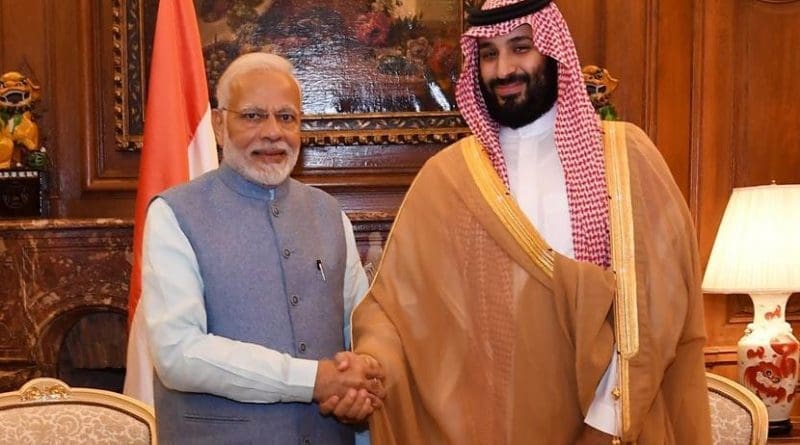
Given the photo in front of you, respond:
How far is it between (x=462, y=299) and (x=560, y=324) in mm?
246

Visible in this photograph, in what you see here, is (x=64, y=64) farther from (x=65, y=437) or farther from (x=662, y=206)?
(x=662, y=206)

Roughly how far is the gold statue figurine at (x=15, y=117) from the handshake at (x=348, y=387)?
8.73 ft

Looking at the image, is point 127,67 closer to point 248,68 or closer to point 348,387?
point 248,68

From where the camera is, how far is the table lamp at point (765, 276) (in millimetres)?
3811

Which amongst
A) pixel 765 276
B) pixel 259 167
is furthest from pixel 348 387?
pixel 765 276

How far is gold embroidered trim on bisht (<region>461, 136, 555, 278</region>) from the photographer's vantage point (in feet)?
7.40

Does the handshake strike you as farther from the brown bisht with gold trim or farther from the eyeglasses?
the eyeglasses

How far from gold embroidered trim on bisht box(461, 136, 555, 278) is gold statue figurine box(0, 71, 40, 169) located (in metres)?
2.64

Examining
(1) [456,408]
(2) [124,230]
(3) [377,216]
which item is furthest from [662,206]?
(2) [124,230]

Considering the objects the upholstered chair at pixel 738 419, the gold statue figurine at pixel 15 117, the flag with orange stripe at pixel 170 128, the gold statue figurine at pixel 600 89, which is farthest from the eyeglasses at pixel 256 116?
the gold statue figurine at pixel 15 117

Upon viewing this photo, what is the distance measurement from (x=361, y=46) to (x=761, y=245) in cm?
202

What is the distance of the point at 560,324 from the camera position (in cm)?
225

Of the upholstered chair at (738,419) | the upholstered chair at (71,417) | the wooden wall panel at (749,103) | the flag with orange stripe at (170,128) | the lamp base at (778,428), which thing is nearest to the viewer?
the upholstered chair at (71,417)

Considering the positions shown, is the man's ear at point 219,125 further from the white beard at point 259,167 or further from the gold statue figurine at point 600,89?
the gold statue figurine at point 600,89
